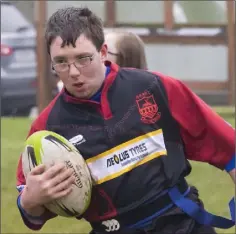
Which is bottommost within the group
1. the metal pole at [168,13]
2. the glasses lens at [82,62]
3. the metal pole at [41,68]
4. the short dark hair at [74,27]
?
the metal pole at [41,68]

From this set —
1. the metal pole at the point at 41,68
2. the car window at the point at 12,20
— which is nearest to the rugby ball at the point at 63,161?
the metal pole at the point at 41,68

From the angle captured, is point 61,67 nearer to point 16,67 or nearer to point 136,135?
point 136,135

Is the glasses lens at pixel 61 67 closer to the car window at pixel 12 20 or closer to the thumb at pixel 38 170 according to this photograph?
the thumb at pixel 38 170

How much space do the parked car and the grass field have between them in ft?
11.3

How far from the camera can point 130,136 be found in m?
3.26

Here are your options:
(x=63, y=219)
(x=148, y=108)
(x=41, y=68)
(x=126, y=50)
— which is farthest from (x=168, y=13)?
(x=148, y=108)

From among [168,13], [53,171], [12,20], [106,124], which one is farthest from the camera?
[12,20]

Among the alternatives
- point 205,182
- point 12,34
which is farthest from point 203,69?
point 205,182

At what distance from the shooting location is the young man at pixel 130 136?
3219 millimetres

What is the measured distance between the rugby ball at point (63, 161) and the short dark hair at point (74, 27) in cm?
38

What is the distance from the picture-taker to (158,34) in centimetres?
1244

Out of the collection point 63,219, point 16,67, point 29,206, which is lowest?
point 63,219

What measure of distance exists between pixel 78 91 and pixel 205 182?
4.62m

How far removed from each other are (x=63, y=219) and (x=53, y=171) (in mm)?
3621
